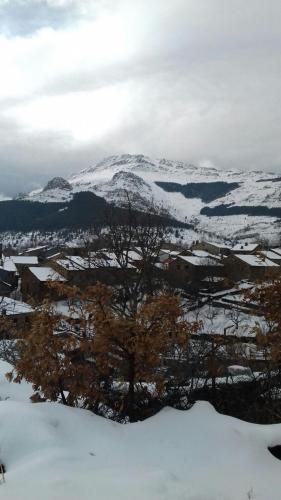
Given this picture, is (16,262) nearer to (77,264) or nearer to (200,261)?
(200,261)

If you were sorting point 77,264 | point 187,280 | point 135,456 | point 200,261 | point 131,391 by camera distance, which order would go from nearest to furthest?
1. point 135,456
2. point 131,391
3. point 77,264
4. point 187,280
5. point 200,261

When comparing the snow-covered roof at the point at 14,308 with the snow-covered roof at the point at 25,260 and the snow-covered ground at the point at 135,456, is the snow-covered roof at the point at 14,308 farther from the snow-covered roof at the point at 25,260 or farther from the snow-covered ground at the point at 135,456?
the snow-covered roof at the point at 25,260

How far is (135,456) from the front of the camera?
5781 mm

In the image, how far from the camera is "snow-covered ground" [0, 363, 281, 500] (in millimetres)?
4754

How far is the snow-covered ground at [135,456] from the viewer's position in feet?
15.6

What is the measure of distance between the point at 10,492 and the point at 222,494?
2227 mm

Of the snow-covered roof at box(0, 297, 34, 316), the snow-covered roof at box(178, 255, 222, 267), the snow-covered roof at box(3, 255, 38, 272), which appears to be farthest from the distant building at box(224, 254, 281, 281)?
the snow-covered roof at box(0, 297, 34, 316)

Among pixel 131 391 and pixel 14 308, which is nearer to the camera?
pixel 131 391

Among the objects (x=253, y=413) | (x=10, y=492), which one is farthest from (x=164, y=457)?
(x=253, y=413)

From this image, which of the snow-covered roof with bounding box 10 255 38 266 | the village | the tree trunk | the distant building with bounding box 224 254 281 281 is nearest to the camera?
the tree trunk

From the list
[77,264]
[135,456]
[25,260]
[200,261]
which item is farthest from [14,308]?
[200,261]

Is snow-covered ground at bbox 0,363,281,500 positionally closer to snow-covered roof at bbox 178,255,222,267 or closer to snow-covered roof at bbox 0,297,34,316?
snow-covered roof at bbox 0,297,34,316

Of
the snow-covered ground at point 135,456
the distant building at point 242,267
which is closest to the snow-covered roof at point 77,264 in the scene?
the snow-covered ground at point 135,456

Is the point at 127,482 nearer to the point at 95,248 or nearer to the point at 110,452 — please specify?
the point at 110,452
